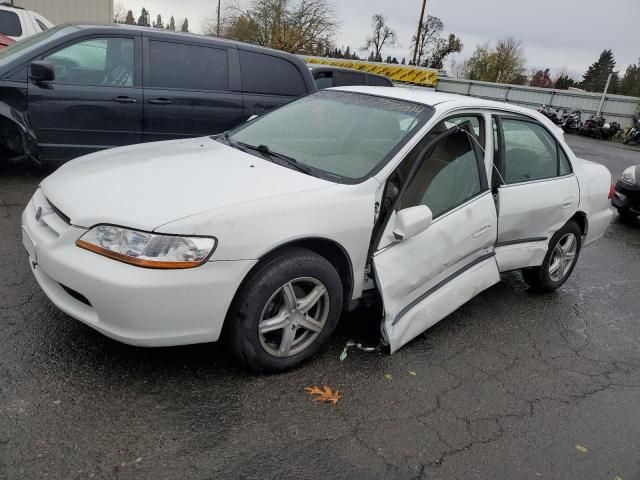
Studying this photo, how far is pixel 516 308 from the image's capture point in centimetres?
423

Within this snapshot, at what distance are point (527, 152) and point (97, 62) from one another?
14.5 feet

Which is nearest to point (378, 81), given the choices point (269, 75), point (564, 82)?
point (269, 75)

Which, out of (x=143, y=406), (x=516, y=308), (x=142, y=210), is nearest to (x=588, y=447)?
(x=516, y=308)

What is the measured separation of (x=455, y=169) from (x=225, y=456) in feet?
7.40

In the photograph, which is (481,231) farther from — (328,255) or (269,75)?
(269,75)

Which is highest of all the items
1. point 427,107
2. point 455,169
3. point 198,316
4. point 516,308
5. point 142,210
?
point 427,107

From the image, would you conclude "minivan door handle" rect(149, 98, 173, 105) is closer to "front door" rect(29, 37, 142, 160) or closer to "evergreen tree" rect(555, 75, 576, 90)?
"front door" rect(29, 37, 142, 160)

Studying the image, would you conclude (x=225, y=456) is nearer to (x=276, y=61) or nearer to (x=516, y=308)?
(x=516, y=308)

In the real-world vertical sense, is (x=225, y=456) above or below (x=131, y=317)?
below

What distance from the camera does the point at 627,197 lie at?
7594 millimetres

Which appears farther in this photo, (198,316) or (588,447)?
(588,447)

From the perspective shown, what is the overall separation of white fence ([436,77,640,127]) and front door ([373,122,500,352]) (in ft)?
81.9

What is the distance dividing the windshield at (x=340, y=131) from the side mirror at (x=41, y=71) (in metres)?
2.41

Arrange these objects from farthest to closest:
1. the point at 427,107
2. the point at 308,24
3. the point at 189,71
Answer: the point at 308,24 → the point at 189,71 → the point at 427,107
